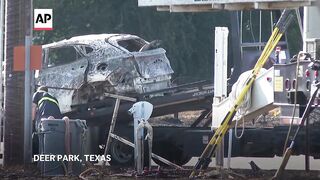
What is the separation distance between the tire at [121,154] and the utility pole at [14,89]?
2.11 metres

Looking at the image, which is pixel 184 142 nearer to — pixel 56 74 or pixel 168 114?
pixel 168 114

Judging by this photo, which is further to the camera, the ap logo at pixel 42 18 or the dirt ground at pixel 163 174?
the ap logo at pixel 42 18

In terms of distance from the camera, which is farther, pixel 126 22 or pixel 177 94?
pixel 126 22

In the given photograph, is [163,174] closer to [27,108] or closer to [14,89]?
[27,108]

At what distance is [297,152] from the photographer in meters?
13.3

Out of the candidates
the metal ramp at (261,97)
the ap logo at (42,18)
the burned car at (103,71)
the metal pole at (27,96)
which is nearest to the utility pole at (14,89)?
the metal pole at (27,96)

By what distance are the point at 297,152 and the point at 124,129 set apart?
11.3 feet

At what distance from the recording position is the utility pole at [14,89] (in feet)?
41.9

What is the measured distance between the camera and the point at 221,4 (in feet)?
38.7

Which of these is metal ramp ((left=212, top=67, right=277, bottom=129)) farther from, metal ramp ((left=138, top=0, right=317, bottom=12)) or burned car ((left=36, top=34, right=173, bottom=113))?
burned car ((left=36, top=34, right=173, bottom=113))

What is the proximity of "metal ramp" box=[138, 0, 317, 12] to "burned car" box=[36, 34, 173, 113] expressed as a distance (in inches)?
131

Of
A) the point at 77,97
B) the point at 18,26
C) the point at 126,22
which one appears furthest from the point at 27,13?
the point at 126,22

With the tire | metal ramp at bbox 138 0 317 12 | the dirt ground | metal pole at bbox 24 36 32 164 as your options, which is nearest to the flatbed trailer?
the tire

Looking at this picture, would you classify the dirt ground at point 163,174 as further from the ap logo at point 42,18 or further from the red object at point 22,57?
the ap logo at point 42,18
